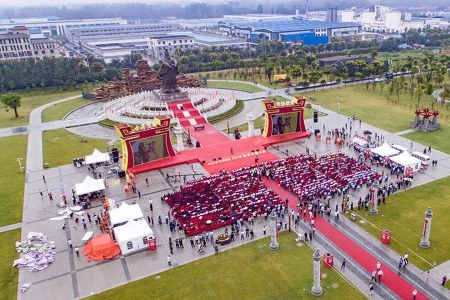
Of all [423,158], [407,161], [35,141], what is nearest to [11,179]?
[35,141]

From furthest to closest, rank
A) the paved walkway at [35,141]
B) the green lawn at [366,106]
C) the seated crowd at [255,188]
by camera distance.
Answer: the green lawn at [366,106]
the paved walkway at [35,141]
the seated crowd at [255,188]

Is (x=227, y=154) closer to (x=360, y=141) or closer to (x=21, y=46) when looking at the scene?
(x=360, y=141)

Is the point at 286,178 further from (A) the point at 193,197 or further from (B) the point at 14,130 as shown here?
(B) the point at 14,130

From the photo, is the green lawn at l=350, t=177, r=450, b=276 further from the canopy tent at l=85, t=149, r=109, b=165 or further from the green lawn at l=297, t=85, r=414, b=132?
the canopy tent at l=85, t=149, r=109, b=165

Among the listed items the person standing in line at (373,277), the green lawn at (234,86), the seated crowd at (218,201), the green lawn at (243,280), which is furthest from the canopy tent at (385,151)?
the green lawn at (234,86)

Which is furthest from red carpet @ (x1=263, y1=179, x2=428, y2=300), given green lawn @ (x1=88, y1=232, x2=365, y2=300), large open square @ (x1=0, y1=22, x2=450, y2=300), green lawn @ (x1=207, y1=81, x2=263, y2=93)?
green lawn @ (x1=207, y1=81, x2=263, y2=93)

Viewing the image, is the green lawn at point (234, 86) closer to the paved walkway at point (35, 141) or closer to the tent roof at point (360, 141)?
the tent roof at point (360, 141)
